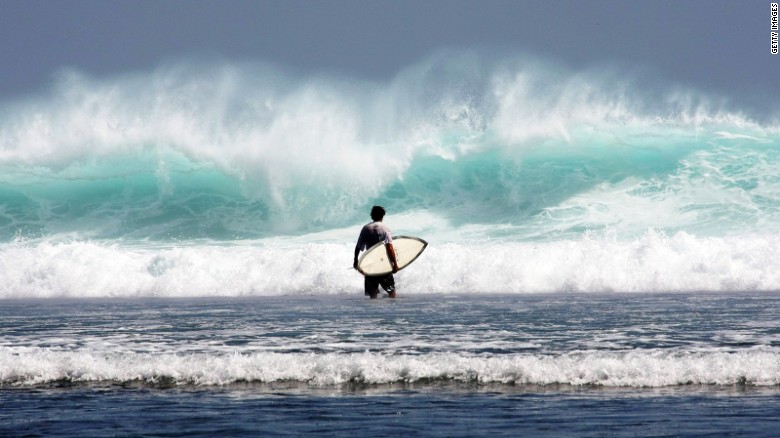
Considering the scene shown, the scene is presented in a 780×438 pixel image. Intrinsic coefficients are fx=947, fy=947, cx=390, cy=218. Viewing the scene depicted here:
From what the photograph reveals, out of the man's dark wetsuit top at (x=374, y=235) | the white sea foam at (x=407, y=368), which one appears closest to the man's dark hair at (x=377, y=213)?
the man's dark wetsuit top at (x=374, y=235)

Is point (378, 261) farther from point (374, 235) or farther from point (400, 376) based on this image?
point (400, 376)

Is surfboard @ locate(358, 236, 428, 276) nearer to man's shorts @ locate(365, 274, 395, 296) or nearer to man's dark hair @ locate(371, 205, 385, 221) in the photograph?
man's shorts @ locate(365, 274, 395, 296)

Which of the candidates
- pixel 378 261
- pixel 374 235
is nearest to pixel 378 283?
pixel 378 261

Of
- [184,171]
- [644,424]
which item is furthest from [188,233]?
[644,424]

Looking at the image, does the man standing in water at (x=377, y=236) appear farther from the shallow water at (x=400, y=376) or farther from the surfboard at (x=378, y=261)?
the shallow water at (x=400, y=376)

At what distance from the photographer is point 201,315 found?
13.2 meters

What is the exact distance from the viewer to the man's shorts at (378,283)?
14.6m

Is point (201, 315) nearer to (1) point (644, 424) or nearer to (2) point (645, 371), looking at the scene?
(2) point (645, 371)

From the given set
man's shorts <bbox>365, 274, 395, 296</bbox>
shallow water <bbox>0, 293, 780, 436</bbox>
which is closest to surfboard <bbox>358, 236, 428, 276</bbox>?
man's shorts <bbox>365, 274, 395, 296</bbox>

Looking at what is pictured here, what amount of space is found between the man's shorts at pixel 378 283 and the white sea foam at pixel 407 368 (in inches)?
247

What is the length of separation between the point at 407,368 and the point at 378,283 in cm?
722

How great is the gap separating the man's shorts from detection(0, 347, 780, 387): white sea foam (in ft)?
20.6

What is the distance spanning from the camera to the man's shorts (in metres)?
14.6

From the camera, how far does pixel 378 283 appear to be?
49.0ft
